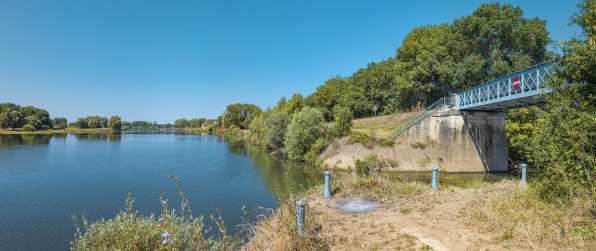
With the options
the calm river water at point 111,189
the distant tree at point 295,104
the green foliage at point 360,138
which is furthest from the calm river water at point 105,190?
the distant tree at point 295,104

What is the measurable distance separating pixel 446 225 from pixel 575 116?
4134 millimetres

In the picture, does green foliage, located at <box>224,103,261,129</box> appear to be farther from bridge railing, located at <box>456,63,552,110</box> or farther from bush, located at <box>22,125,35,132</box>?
bridge railing, located at <box>456,63,552,110</box>

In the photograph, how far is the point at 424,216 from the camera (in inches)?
308

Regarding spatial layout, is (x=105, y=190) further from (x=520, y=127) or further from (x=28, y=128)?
(x=28, y=128)

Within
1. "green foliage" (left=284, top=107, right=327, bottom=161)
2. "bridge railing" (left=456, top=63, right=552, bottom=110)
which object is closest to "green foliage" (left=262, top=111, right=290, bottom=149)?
"green foliage" (left=284, top=107, right=327, bottom=161)

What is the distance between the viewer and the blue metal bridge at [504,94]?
15520 mm

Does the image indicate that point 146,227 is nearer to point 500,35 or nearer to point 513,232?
point 513,232

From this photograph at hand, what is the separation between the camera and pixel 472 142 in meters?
25.8

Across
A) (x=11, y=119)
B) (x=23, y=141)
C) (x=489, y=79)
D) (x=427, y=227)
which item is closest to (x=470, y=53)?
(x=489, y=79)

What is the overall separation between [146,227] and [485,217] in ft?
28.1

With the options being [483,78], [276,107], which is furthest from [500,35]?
[276,107]

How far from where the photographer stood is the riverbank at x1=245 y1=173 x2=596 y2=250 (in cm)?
533

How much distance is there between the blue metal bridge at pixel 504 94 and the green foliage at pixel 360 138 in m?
2.79

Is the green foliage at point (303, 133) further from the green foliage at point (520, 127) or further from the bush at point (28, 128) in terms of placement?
the bush at point (28, 128)
